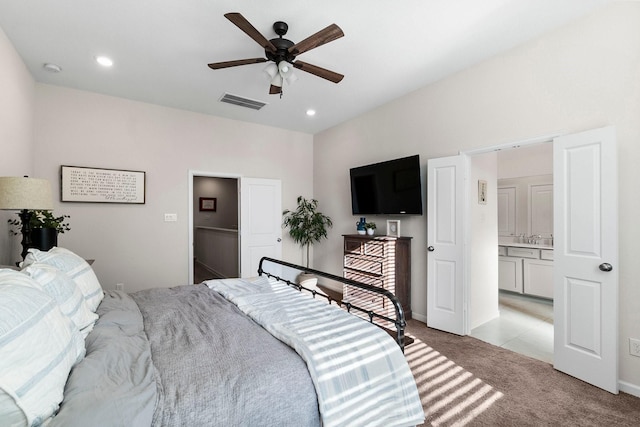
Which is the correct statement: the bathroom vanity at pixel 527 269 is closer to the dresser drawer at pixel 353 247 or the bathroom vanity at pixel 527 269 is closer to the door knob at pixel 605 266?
the door knob at pixel 605 266

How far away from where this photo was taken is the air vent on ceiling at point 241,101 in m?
3.95

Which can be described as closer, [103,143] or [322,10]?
[322,10]

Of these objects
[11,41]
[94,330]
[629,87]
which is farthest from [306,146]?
[94,330]

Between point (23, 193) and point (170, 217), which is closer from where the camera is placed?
point (23, 193)

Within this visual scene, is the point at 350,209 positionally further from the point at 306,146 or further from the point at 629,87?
the point at 629,87

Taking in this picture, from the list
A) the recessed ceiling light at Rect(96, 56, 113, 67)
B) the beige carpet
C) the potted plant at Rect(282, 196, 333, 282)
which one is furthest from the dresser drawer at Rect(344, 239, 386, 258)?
the recessed ceiling light at Rect(96, 56, 113, 67)

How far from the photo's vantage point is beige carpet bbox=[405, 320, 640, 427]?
1889 millimetres

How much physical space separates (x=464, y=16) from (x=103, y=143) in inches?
169

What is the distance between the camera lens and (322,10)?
7.54ft

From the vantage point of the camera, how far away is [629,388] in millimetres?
2170

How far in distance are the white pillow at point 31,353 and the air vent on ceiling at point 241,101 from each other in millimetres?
3347

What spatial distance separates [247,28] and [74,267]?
191 cm

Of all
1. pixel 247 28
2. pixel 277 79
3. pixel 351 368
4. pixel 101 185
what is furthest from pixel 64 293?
pixel 101 185

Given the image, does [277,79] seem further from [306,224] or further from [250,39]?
[306,224]
